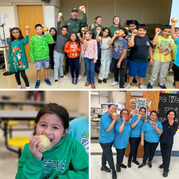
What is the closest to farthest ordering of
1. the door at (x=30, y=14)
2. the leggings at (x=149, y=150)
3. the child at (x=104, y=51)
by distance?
1. the leggings at (x=149, y=150)
2. the child at (x=104, y=51)
3. the door at (x=30, y=14)

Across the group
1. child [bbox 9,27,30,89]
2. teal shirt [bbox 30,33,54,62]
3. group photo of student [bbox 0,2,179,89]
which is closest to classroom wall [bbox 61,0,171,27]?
group photo of student [bbox 0,2,179,89]

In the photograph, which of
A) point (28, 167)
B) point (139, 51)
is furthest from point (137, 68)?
point (28, 167)

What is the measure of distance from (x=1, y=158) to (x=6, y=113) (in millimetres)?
230

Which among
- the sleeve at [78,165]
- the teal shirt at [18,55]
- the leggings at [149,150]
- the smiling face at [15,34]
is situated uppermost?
the smiling face at [15,34]

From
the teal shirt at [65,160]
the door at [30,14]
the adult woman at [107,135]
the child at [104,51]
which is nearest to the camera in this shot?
the teal shirt at [65,160]

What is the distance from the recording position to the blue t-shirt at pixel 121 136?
139 cm

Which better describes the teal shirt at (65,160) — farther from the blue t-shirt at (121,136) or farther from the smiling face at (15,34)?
the smiling face at (15,34)

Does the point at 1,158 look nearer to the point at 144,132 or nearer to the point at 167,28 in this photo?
the point at 144,132

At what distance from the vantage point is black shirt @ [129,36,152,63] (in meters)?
2.25

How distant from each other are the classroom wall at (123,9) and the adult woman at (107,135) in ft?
14.9

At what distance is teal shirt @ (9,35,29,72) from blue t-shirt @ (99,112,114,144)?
1.59 metres

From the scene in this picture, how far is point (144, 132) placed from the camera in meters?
1.44

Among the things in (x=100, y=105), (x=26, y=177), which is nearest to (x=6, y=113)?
(x=26, y=177)

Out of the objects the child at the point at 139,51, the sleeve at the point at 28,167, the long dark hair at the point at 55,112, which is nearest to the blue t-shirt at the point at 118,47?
the child at the point at 139,51
